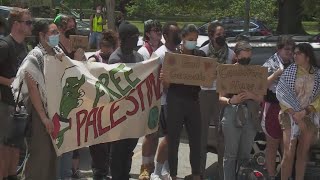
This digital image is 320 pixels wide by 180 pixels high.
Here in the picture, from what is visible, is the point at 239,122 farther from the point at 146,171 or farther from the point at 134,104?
the point at 146,171

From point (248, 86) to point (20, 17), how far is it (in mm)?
2533

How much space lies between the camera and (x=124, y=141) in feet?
21.3

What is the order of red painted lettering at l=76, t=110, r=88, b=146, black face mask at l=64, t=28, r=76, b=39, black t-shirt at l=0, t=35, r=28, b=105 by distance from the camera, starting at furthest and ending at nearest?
black face mask at l=64, t=28, r=76, b=39 → red painted lettering at l=76, t=110, r=88, b=146 → black t-shirt at l=0, t=35, r=28, b=105

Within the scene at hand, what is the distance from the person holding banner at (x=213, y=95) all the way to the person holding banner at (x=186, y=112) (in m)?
0.44

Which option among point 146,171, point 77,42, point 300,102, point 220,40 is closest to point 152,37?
point 220,40

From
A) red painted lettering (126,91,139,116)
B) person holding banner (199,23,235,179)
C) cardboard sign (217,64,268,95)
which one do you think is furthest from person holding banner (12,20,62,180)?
person holding banner (199,23,235,179)

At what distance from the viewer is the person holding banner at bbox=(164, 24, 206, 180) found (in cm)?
639

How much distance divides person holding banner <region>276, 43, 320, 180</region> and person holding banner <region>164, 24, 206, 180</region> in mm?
926

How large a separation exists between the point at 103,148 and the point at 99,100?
823 millimetres

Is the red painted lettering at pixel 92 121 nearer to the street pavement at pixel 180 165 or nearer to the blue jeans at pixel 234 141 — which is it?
the street pavement at pixel 180 165

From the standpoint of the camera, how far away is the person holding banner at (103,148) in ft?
22.6

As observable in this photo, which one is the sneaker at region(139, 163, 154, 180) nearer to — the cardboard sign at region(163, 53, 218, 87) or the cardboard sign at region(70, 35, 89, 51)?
the cardboard sign at region(163, 53, 218, 87)

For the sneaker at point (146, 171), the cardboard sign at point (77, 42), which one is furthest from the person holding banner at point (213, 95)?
the cardboard sign at point (77, 42)

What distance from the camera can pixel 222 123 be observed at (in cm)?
638
